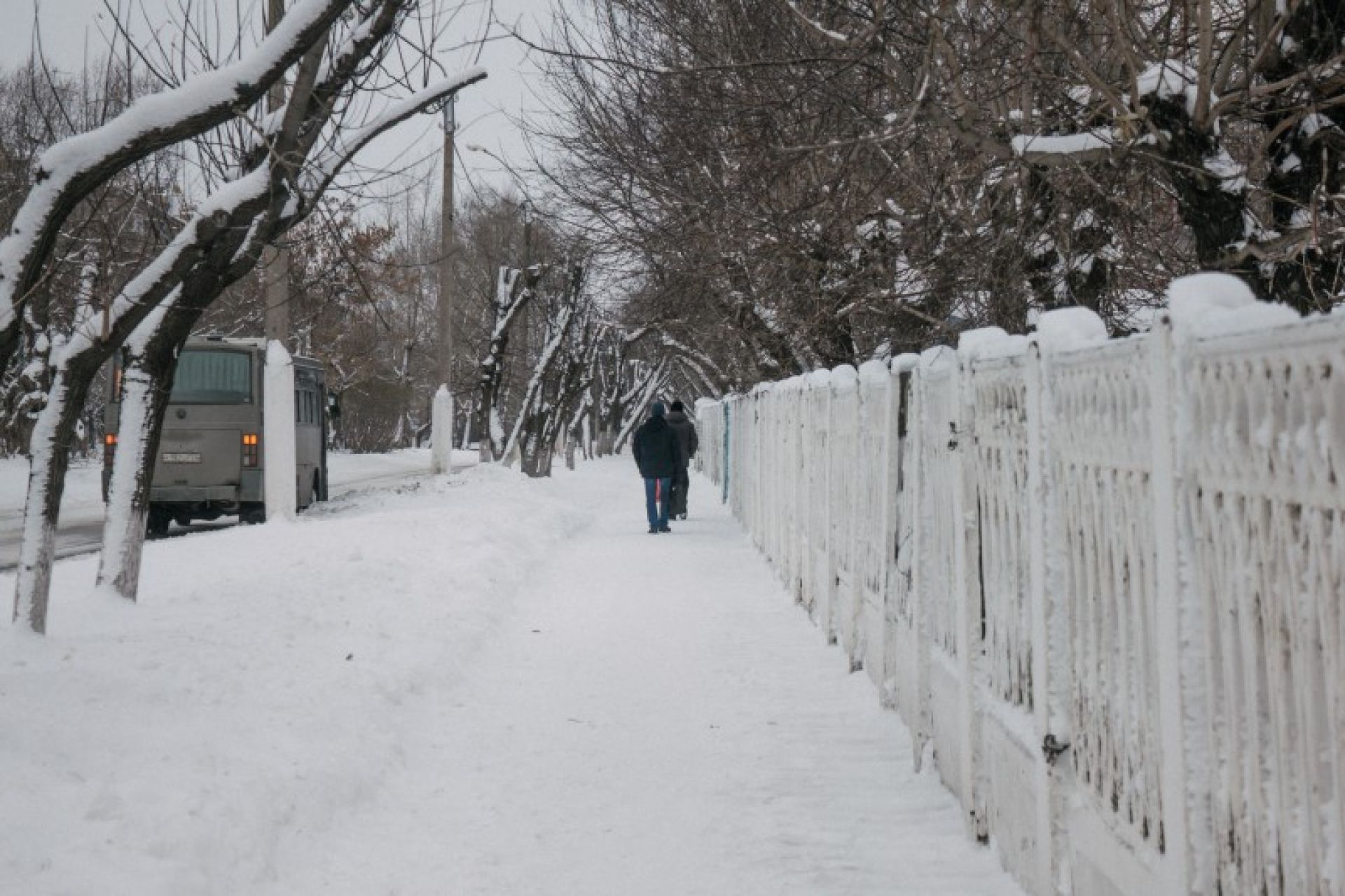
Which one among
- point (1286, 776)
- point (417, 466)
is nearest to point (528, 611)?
point (1286, 776)

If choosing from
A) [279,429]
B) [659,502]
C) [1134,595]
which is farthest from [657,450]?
[1134,595]

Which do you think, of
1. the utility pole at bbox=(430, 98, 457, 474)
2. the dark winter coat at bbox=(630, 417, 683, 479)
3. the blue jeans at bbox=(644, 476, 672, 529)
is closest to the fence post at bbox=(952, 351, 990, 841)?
the dark winter coat at bbox=(630, 417, 683, 479)

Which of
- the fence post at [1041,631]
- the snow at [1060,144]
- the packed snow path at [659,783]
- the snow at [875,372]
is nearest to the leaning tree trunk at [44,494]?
the packed snow path at [659,783]

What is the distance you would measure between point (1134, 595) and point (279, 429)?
1499 cm

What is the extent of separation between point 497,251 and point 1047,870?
44.4 metres

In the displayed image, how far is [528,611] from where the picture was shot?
34.8 ft

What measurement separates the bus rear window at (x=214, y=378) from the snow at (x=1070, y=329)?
16224mm

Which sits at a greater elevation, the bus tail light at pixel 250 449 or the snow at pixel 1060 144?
the snow at pixel 1060 144

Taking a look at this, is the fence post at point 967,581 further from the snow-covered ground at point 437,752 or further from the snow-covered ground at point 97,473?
the snow-covered ground at point 97,473

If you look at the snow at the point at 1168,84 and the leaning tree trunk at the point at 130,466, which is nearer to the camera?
the snow at the point at 1168,84

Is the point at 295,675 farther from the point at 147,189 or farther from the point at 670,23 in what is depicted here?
the point at 670,23

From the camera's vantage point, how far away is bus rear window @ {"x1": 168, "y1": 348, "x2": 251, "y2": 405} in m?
18.4

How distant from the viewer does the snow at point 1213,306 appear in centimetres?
234

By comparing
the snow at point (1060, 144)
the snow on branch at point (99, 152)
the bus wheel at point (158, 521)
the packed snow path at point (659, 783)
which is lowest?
the packed snow path at point (659, 783)
